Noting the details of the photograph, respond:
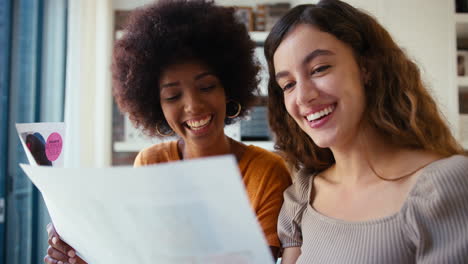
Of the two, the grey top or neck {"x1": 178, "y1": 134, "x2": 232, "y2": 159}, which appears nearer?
the grey top

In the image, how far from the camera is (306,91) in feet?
2.45

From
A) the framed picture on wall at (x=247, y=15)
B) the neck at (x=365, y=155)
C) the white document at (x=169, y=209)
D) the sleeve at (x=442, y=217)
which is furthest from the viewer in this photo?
the framed picture on wall at (x=247, y=15)

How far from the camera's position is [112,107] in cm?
249

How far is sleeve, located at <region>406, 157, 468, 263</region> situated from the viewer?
58 cm

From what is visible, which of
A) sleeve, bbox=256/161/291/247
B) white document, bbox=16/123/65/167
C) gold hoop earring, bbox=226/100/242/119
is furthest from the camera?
gold hoop earring, bbox=226/100/242/119

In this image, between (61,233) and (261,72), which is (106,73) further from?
(61,233)

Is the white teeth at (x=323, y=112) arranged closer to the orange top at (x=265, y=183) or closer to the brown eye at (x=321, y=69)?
the brown eye at (x=321, y=69)

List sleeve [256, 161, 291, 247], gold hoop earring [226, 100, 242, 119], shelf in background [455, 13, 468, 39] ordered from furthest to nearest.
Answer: shelf in background [455, 13, 468, 39]
gold hoop earring [226, 100, 242, 119]
sleeve [256, 161, 291, 247]

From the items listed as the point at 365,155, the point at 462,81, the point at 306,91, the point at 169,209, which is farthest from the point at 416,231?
the point at 462,81

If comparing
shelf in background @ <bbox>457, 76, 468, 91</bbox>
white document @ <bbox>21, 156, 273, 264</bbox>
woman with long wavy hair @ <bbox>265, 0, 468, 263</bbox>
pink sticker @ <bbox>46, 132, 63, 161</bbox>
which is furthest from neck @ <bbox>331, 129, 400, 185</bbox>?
shelf in background @ <bbox>457, 76, 468, 91</bbox>

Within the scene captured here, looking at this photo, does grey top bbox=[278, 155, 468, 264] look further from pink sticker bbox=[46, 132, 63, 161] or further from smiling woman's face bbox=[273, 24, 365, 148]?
pink sticker bbox=[46, 132, 63, 161]

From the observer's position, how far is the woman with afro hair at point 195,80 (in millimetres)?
916

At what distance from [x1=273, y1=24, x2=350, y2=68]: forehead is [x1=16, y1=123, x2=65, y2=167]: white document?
506 mm

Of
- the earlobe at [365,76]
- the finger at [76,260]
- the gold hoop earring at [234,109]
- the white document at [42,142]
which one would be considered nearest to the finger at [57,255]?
the finger at [76,260]
